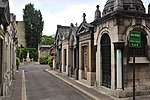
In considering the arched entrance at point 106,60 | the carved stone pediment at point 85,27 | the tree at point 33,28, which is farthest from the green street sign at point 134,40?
the tree at point 33,28

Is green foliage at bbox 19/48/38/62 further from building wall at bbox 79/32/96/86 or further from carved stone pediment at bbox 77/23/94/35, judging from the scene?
carved stone pediment at bbox 77/23/94/35

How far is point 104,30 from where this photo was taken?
12.8m

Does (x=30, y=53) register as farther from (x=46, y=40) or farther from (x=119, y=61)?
(x=119, y=61)

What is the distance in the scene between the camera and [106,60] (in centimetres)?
1312

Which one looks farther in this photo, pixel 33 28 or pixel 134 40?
pixel 33 28

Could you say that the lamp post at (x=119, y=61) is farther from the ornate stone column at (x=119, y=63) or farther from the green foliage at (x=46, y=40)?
the green foliage at (x=46, y=40)

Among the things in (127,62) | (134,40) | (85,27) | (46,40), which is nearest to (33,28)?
(46,40)

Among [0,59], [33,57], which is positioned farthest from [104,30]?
[33,57]

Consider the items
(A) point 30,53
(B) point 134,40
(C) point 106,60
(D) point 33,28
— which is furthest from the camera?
(D) point 33,28

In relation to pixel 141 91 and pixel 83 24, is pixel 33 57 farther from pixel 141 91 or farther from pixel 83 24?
pixel 141 91

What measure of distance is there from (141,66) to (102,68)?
100 inches

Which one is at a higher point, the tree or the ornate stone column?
the tree

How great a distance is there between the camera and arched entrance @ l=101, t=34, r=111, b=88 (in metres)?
12.7

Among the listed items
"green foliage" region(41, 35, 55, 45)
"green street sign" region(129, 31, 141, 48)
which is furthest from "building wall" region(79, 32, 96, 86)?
"green foliage" region(41, 35, 55, 45)
